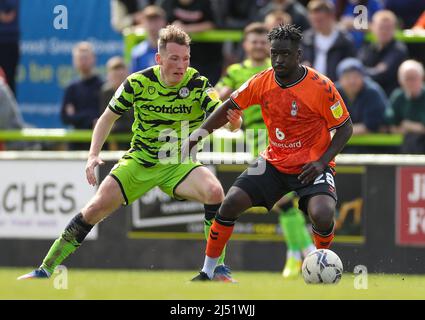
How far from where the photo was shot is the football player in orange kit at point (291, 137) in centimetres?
1075

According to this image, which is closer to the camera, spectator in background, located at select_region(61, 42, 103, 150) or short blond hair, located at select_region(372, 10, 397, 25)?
short blond hair, located at select_region(372, 10, 397, 25)

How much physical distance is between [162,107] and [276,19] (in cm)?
464

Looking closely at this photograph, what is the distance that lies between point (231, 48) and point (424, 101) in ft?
9.45

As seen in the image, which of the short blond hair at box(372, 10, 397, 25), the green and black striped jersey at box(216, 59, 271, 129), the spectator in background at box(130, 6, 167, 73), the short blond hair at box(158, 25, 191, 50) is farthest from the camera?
the short blond hair at box(372, 10, 397, 25)

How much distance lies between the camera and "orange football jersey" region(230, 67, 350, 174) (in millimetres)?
10812

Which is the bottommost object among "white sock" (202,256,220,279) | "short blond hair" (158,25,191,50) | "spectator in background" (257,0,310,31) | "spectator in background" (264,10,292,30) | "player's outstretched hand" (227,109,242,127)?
"white sock" (202,256,220,279)

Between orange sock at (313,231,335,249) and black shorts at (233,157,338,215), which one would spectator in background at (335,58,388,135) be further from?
orange sock at (313,231,335,249)

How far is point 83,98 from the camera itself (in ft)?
53.7

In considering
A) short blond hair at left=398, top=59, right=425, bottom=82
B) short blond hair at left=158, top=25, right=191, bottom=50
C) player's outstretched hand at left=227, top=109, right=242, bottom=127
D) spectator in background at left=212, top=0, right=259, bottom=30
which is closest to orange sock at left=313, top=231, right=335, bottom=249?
player's outstretched hand at left=227, top=109, right=242, bottom=127

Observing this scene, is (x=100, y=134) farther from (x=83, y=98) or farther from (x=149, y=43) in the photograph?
(x=83, y=98)

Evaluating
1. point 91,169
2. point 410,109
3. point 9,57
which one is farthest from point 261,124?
point 9,57

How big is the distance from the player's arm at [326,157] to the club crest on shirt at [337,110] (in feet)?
0.33

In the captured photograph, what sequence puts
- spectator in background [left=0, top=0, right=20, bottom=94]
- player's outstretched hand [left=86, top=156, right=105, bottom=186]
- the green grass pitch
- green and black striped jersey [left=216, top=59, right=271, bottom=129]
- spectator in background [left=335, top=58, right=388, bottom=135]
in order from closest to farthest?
player's outstretched hand [left=86, top=156, right=105, bottom=186]
the green grass pitch
green and black striped jersey [left=216, top=59, right=271, bottom=129]
spectator in background [left=335, top=58, right=388, bottom=135]
spectator in background [left=0, top=0, right=20, bottom=94]

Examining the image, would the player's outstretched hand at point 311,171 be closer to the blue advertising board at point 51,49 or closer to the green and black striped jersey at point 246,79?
the green and black striped jersey at point 246,79
